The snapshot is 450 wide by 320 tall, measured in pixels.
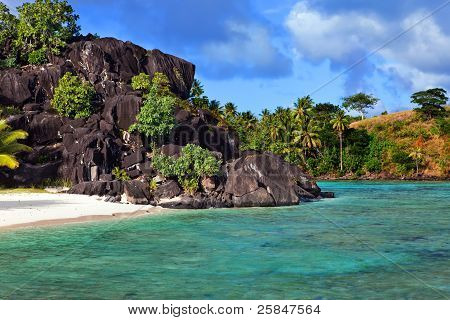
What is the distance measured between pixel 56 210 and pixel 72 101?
28572 mm

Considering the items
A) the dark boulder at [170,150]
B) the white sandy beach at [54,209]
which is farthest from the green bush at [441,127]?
the white sandy beach at [54,209]

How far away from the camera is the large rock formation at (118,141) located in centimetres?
4056

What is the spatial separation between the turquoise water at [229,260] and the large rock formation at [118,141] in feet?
34.7

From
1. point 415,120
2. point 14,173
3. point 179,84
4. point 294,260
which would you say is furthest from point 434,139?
point 294,260

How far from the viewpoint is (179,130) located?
5550 cm

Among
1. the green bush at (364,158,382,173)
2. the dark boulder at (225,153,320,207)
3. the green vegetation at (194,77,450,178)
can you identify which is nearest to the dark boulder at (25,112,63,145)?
the dark boulder at (225,153,320,207)

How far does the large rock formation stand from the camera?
40562 millimetres

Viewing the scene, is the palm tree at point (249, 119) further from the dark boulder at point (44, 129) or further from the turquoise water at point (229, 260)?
the turquoise water at point (229, 260)

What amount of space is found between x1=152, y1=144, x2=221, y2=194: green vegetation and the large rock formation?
86cm

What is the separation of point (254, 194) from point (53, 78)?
1414 inches

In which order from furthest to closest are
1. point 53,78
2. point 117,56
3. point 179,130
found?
point 117,56
point 53,78
point 179,130

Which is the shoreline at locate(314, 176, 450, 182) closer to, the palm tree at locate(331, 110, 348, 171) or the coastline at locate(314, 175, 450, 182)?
the coastline at locate(314, 175, 450, 182)
